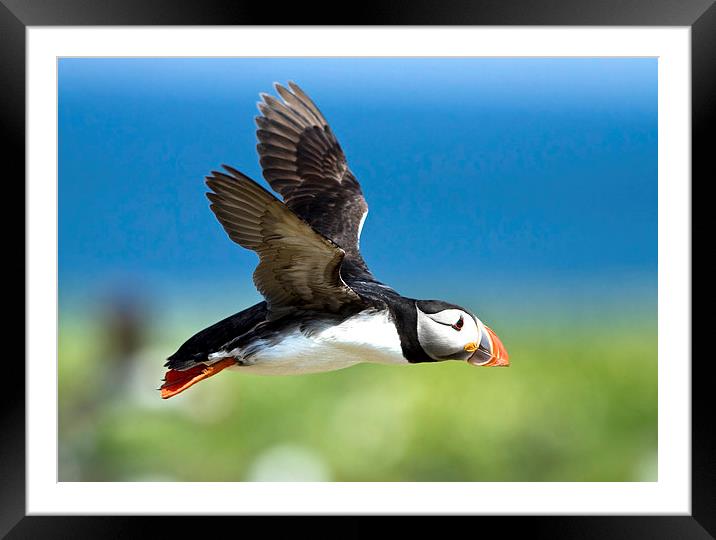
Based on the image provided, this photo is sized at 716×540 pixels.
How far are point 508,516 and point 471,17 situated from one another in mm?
1794

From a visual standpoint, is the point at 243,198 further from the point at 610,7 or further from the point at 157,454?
the point at 157,454

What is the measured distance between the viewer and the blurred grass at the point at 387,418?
204 inches

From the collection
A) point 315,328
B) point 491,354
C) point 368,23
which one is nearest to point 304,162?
point 368,23

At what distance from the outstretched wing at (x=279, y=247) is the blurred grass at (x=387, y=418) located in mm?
2079

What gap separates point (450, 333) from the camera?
2.96 m

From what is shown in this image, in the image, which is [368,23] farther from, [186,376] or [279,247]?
[186,376]

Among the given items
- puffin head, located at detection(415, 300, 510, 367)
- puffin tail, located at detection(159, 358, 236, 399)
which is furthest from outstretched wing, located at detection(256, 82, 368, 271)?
puffin tail, located at detection(159, 358, 236, 399)

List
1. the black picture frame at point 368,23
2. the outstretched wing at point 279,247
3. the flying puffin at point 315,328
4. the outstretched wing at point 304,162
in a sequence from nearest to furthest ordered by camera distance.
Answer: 1. the outstretched wing at point 279,247
2. the flying puffin at point 315,328
3. the black picture frame at point 368,23
4. the outstretched wing at point 304,162

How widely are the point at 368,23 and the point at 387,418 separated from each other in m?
3.51

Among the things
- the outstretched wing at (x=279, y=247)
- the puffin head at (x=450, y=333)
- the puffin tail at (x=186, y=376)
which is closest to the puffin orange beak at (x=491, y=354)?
the puffin head at (x=450, y=333)

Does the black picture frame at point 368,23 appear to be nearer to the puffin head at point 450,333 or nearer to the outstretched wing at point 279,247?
the puffin head at point 450,333

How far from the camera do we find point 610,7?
2.95 m
